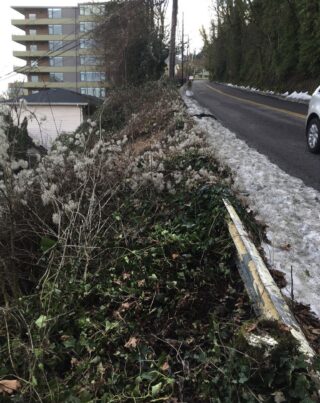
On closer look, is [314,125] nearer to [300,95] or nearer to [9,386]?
[9,386]

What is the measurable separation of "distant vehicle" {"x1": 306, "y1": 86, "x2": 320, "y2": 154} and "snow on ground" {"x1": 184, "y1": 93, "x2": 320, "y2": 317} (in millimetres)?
1121

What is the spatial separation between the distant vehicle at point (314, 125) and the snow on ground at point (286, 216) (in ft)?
3.68

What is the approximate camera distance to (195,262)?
Result: 437cm

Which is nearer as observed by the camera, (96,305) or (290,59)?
(96,305)

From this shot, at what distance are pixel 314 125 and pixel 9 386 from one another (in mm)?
7905

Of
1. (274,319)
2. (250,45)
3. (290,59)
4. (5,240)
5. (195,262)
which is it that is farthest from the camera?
(250,45)

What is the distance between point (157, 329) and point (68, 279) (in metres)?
1.03

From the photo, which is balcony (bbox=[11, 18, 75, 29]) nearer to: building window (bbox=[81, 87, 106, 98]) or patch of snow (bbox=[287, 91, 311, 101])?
building window (bbox=[81, 87, 106, 98])

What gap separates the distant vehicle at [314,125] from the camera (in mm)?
8898

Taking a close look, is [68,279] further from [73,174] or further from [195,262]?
[73,174]

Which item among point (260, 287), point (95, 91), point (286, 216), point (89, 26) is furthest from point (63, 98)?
point (260, 287)

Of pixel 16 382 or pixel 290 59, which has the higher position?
pixel 290 59

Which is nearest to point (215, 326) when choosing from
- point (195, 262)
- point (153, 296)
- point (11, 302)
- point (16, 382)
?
point (153, 296)

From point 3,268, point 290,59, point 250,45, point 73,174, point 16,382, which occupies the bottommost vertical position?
point 16,382
